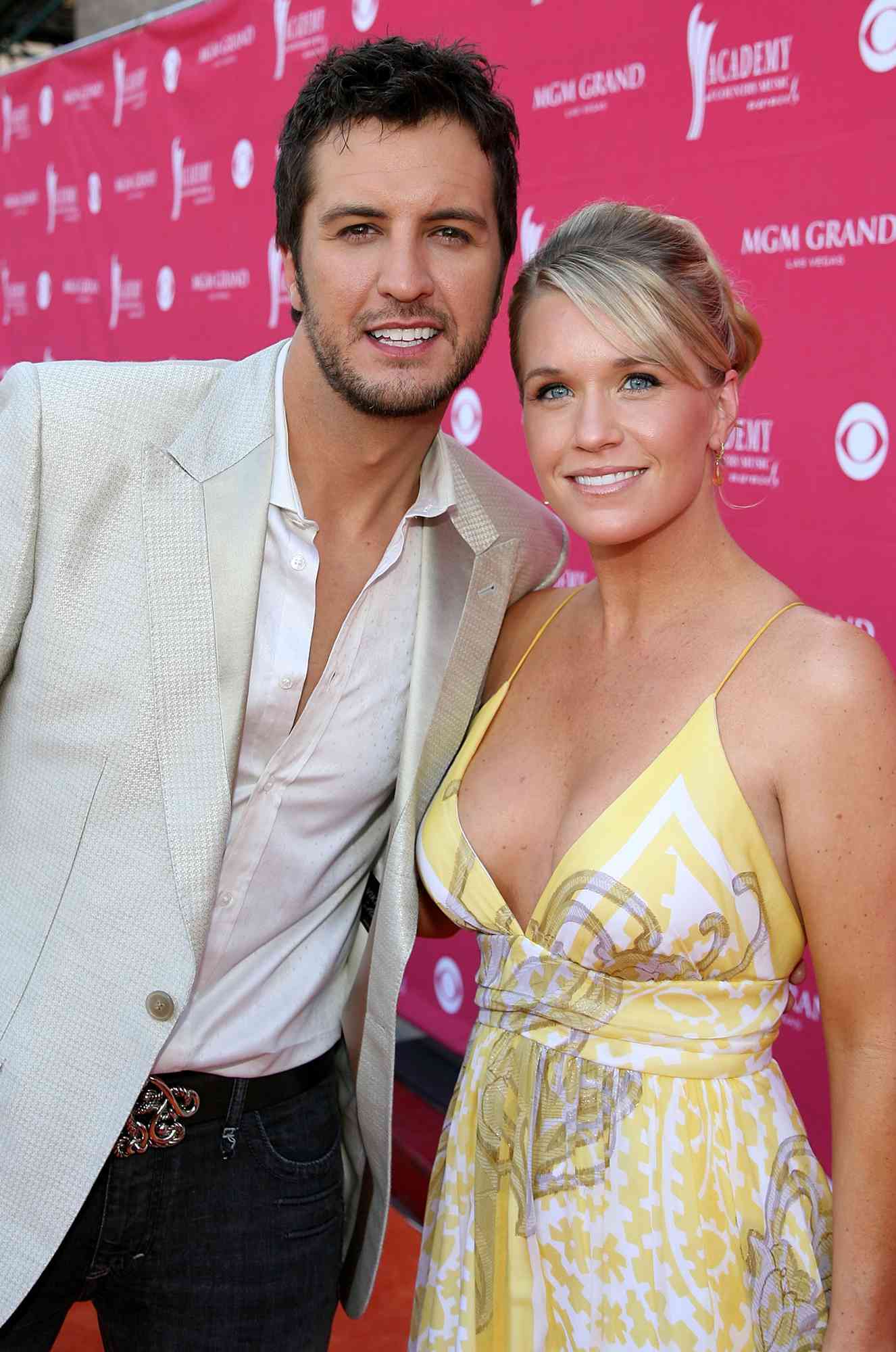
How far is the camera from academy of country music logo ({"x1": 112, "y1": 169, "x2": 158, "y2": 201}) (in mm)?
4867

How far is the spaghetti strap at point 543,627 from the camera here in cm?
196

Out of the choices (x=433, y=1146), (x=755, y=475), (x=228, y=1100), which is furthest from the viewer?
(x=433, y=1146)

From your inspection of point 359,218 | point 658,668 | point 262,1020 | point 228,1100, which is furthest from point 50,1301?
point 359,218

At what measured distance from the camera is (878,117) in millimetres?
2387

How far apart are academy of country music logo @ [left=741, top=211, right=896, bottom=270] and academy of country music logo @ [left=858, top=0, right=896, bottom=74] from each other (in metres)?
0.26

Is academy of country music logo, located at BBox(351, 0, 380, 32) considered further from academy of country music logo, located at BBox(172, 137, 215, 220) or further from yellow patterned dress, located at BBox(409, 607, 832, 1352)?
yellow patterned dress, located at BBox(409, 607, 832, 1352)

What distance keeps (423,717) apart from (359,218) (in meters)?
0.69

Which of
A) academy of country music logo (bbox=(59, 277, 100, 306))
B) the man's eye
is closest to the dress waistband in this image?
the man's eye

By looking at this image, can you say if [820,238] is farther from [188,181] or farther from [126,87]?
[126,87]

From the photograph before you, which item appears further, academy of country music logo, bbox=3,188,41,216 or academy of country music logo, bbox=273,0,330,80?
academy of country music logo, bbox=3,188,41,216

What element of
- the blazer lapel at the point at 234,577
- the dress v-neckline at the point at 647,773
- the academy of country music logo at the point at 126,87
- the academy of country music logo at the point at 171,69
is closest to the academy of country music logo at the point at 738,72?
the dress v-neckline at the point at 647,773

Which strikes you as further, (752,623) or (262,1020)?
(262,1020)

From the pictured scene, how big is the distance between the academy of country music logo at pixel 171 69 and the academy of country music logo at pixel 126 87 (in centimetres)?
14

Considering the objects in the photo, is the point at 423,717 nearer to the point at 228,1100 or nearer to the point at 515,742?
the point at 515,742
